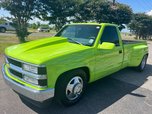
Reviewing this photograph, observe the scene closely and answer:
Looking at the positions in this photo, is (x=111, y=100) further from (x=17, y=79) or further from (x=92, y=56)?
(x=17, y=79)

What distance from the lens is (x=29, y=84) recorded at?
3607 mm

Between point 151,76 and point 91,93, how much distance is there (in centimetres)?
321

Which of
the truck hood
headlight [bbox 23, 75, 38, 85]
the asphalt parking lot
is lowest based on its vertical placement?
the asphalt parking lot

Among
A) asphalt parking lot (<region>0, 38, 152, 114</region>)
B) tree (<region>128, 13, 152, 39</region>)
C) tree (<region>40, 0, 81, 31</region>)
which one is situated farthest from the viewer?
tree (<region>128, 13, 152, 39</region>)

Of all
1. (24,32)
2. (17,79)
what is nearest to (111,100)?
(17,79)

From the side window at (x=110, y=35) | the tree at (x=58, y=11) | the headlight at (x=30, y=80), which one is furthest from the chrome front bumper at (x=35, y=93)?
the tree at (x=58, y=11)

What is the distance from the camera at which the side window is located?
510 cm

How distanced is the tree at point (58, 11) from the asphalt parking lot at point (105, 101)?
489 inches

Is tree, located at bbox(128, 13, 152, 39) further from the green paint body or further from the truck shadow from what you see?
the green paint body

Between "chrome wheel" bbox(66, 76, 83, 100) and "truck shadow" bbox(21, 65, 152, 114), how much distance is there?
24 centimetres

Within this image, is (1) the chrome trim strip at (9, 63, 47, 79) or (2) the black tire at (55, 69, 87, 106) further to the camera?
(2) the black tire at (55, 69, 87, 106)

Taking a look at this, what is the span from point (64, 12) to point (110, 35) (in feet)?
47.1

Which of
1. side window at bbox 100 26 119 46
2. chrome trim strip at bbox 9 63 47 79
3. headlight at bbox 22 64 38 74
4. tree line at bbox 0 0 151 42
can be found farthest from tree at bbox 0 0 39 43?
headlight at bbox 22 64 38 74

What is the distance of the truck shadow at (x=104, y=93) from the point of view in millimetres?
4082
